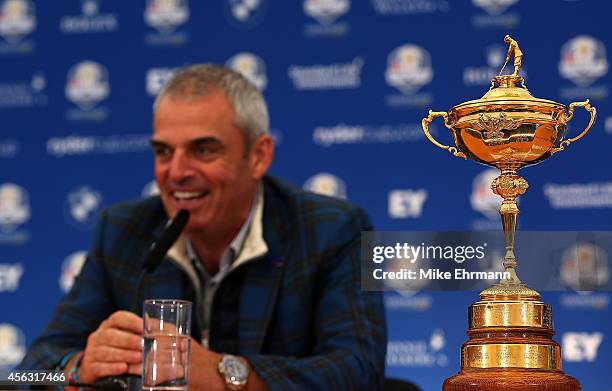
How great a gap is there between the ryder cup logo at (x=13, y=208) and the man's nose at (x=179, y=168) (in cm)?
205

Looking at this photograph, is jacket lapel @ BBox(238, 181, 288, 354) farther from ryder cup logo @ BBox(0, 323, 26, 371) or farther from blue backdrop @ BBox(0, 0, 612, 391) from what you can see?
ryder cup logo @ BBox(0, 323, 26, 371)

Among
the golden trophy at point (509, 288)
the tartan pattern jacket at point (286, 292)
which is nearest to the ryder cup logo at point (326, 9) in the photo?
the tartan pattern jacket at point (286, 292)

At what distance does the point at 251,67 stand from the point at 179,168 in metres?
1.75

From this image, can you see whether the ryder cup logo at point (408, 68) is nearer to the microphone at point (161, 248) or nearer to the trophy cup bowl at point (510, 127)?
the microphone at point (161, 248)

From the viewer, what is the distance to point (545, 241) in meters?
1.43

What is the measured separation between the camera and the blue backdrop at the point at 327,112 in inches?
144

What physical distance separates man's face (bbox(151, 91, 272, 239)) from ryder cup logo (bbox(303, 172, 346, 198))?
1435 mm

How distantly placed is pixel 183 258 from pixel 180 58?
1.85 m

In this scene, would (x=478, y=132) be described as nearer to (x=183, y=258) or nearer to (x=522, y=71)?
(x=183, y=258)

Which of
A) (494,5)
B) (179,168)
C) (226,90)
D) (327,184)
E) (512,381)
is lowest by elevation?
(512,381)

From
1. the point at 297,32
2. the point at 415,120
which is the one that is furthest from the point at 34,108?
the point at 415,120

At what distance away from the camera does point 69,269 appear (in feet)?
13.7

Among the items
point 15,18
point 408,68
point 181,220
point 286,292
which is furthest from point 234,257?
point 15,18

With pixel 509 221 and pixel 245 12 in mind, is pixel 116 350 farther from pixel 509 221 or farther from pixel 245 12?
pixel 245 12
